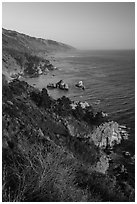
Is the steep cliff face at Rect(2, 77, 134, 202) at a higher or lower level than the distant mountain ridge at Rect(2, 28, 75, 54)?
lower

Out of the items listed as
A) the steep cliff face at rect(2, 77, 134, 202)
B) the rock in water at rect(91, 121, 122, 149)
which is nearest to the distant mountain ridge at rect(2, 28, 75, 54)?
the steep cliff face at rect(2, 77, 134, 202)

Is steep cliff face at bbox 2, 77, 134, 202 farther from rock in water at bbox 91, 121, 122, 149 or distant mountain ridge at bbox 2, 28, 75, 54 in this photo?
distant mountain ridge at bbox 2, 28, 75, 54

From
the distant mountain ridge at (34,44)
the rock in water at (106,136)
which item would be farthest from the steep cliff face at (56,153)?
the distant mountain ridge at (34,44)

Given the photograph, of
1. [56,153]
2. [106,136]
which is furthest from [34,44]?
[56,153]

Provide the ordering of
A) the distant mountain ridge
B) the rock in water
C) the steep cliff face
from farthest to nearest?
the distant mountain ridge → the rock in water → the steep cliff face

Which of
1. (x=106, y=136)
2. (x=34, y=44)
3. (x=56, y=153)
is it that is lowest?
(x=106, y=136)

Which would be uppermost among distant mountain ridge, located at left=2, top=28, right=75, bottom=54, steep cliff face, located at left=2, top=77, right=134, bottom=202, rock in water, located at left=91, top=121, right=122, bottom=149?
distant mountain ridge, located at left=2, top=28, right=75, bottom=54

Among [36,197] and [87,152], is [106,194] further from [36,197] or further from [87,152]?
[87,152]

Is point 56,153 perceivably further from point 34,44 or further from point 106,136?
point 34,44

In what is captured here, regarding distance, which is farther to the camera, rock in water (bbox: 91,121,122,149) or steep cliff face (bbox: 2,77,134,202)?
rock in water (bbox: 91,121,122,149)
